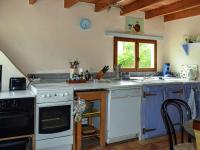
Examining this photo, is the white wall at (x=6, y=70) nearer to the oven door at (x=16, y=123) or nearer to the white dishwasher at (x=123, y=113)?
the oven door at (x=16, y=123)

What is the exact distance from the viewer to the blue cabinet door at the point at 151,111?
10.9ft

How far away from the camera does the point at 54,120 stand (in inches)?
108

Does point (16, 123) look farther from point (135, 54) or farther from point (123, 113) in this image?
point (135, 54)

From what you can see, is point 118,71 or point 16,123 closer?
point 16,123

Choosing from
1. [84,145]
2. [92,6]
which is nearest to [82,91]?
[84,145]

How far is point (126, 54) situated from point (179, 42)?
1.13 metres

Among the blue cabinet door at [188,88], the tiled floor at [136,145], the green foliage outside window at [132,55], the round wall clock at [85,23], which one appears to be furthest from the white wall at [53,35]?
the blue cabinet door at [188,88]

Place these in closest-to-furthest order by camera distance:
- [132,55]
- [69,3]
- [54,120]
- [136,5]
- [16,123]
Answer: [16,123] → [54,120] → [69,3] → [136,5] → [132,55]

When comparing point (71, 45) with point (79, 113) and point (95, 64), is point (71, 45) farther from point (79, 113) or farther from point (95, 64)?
point (79, 113)

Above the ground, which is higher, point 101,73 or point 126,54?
point 126,54

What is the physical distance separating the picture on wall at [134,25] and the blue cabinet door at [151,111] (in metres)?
1.30

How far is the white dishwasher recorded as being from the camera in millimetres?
3068

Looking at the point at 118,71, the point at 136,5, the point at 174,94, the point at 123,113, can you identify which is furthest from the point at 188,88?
the point at 136,5

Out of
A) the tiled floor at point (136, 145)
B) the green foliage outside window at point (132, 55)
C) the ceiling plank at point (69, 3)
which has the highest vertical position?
the ceiling plank at point (69, 3)
